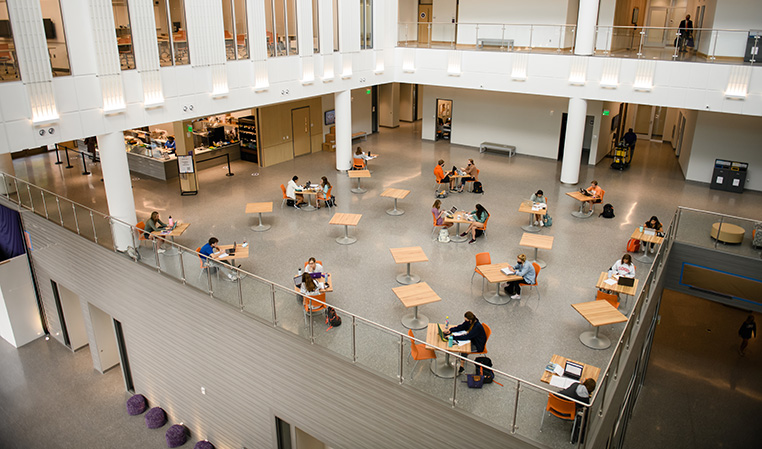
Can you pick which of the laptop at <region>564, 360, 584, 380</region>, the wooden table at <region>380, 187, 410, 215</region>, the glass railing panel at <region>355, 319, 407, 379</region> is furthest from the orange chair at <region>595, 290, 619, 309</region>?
the wooden table at <region>380, 187, 410, 215</region>

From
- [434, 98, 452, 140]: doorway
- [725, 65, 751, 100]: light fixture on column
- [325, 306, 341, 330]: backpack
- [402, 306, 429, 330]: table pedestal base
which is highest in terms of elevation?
[725, 65, 751, 100]: light fixture on column

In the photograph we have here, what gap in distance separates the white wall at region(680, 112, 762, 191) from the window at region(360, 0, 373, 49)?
38.5 feet

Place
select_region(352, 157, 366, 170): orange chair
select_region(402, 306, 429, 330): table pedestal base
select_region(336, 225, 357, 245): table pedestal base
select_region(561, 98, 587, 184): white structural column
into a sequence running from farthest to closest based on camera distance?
select_region(352, 157, 366, 170): orange chair < select_region(561, 98, 587, 184): white structural column < select_region(336, 225, 357, 245): table pedestal base < select_region(402, 306, 429, 330): table pedestal base

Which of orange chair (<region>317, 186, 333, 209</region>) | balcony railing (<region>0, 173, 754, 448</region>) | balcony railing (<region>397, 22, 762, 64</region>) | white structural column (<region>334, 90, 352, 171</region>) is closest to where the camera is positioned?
balcony railing (<region>0, 173, 754, 448</region>)

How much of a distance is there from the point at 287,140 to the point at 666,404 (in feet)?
51.3

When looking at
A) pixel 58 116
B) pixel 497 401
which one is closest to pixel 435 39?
pixel 58 116

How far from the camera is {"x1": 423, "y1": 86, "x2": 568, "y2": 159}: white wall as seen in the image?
21.5 meters

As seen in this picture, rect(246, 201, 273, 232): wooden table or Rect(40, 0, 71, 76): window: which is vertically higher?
Rect(40, 0, 71, 76): window

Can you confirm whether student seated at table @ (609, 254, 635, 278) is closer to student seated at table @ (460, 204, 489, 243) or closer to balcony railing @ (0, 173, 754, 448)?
balcony railing @ (0, 173, 754, 448)

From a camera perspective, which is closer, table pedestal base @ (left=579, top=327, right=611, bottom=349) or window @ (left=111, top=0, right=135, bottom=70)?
table pedestal base @ (left=579, top=327, right=611, bottom=349)

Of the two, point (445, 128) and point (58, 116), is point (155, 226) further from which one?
point (445, 128)

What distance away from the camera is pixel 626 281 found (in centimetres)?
1041

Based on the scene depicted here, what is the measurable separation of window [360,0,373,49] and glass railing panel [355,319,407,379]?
13.4 m

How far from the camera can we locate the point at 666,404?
1387cm
